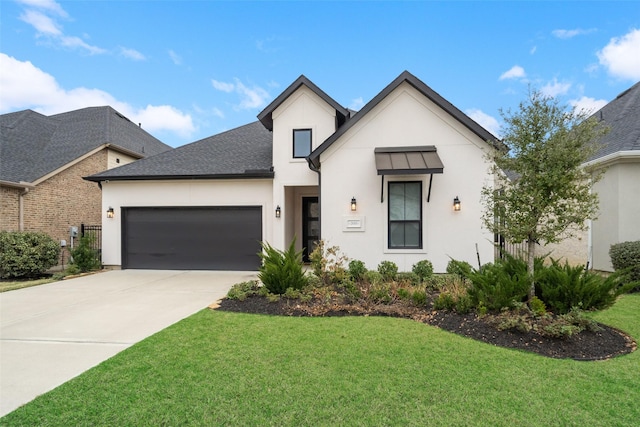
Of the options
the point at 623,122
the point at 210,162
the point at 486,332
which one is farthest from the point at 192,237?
the point at 623,122

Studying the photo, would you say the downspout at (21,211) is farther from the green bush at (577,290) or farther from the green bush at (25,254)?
the green bush at (577,290)

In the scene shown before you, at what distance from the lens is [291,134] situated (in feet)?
Answer: 38.4

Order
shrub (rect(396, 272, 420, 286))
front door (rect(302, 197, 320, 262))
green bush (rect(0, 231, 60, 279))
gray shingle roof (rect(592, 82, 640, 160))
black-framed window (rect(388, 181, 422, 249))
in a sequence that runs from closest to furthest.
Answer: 1. shrub (rect(396, 272, 420, 286))
2. gray shingle roof (rect(592, 82, 640, 160))
3. black-framed window (rect(388, 181, 422, 249))
4. green bush (rect(0, 231, 60, 279))
5. front door (rect(302, 197, 320, 262))

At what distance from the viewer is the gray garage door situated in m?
12.0

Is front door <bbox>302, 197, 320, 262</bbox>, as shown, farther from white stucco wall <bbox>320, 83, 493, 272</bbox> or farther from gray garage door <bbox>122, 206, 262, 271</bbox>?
white stucco wall <bbox>320, 83, 493, 272</bbox>

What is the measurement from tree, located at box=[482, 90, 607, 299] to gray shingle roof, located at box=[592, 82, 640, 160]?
3.90 m

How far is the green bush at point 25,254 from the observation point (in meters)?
10.4

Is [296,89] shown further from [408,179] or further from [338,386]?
[338,386]

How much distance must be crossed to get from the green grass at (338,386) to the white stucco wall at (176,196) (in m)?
7.51

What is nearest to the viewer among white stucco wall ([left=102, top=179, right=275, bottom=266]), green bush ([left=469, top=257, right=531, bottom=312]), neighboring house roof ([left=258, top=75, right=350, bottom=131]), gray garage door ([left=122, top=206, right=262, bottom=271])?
green bush ([left=469, top=257, right=531, bottom=312])

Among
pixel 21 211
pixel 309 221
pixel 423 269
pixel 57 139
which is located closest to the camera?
pixel 423 269

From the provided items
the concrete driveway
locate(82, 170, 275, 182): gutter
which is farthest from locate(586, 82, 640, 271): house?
the concrete driveway

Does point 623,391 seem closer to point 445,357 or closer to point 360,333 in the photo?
point 445,357

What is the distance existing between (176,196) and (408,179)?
28.5 ft
